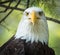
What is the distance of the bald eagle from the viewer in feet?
8.79

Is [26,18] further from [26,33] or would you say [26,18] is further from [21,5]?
[21,5]

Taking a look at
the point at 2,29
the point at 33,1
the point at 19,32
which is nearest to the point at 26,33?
the point at 19,32

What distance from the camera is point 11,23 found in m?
3.52

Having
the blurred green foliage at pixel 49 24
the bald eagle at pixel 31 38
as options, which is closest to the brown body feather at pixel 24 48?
the bald eagle at pixel 31 38

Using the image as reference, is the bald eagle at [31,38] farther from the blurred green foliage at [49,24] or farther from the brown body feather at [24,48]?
the blurred green foliage at [49,24]

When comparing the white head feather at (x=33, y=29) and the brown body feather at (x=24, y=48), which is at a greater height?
the white head feather at (x=33, y=29)

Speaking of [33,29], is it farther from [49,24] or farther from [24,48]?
[49,24]

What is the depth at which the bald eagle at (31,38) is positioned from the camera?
268 cm

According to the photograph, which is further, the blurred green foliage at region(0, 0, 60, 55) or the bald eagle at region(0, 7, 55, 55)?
the blurred green foliage at region(0, 0, 60, 55)

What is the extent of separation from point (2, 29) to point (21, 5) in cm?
29

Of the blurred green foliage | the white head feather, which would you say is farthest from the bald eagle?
the blurred green foliage

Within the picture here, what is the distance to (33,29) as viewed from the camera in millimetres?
2754

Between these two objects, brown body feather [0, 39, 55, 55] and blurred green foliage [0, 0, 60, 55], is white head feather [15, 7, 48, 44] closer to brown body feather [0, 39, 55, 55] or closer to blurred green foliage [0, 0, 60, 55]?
brown body feather [0, 39, 55, 55]

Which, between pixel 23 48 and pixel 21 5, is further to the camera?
pixel 21 5
